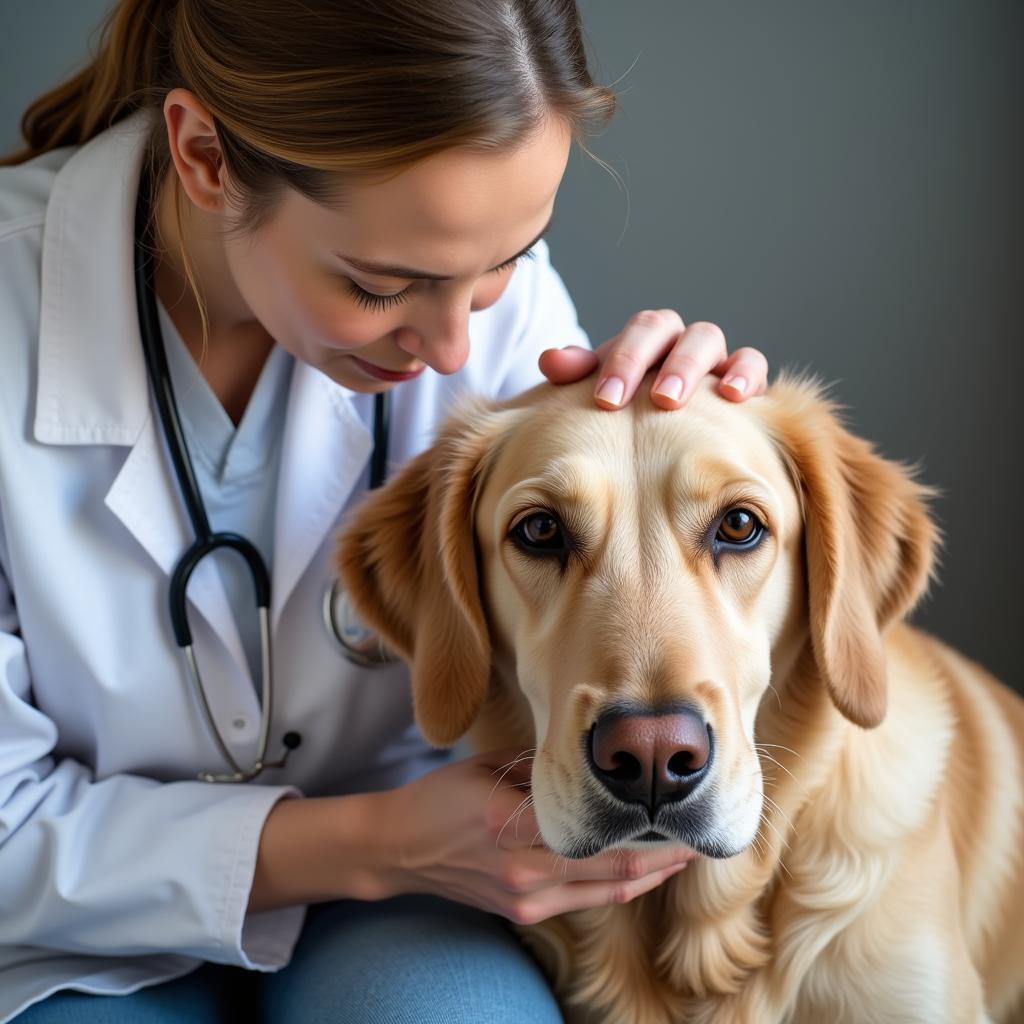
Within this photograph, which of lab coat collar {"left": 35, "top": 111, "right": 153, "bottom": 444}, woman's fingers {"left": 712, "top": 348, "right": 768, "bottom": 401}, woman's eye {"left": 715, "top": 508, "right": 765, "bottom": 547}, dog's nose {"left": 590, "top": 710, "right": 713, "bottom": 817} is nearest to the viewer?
dog's nose {"left": 590, "top": 710, "right": 713, "bottom": 817}

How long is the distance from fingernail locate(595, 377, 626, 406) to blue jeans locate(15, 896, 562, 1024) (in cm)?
81

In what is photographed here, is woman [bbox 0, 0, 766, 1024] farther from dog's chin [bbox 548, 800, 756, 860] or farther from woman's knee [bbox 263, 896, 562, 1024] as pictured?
dog's chin [bbox 548, 800, 756, 860]

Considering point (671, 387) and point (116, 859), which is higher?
point (671, 387)

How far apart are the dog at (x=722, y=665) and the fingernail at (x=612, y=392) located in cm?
2

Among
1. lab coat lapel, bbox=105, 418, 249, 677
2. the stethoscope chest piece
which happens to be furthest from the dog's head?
lab coat lapel, bbox=105, 418, 249, 677

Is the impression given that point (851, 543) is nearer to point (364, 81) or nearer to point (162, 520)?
point (364, 81)

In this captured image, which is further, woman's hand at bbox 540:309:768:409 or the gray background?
the gray background

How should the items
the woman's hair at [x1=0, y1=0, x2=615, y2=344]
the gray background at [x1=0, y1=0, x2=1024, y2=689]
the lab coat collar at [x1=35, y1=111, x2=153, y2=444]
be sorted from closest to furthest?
the woman's hair at [x1=0, y1=0, x2=615, y2=344]
the lab coat collar at [x1=35, y1=111, x2=153, y2=444]
the gray background at [x1=0, y1=0, x2=1024, y2=689]

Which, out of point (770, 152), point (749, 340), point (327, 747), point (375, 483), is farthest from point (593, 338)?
point (327, 747)

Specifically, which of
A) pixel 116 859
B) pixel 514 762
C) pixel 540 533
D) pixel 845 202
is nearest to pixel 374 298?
pixel 540 533

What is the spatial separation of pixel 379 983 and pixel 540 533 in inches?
26.4

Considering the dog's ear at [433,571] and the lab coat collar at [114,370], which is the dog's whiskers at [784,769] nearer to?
the dog's ear at [433,571]

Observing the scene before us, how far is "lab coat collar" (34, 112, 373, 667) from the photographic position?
1715 millimetres

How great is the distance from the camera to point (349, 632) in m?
1.86
